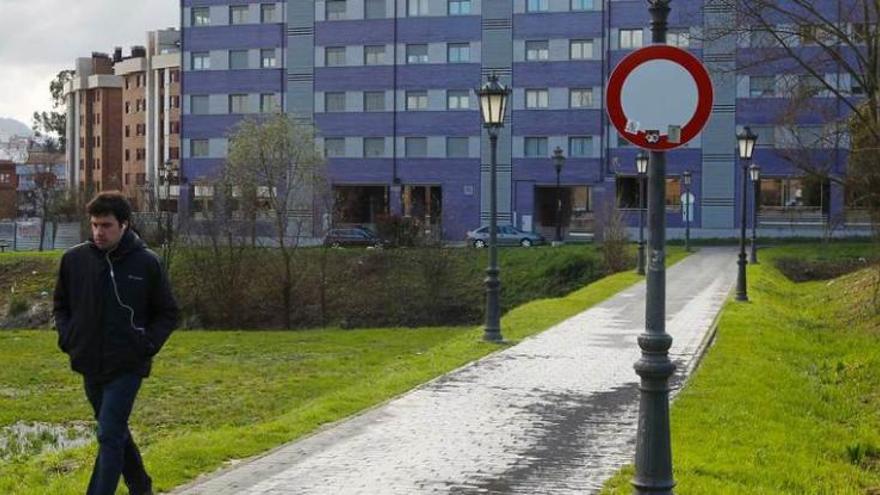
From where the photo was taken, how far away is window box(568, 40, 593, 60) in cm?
6694

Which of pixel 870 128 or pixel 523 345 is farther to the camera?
pixel 870 128

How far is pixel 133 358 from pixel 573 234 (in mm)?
60377

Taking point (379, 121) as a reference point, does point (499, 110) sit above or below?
below

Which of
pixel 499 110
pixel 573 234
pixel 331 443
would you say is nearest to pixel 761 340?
pixel 499 110

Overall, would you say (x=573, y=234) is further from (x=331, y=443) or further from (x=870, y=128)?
(x=331, y=443)

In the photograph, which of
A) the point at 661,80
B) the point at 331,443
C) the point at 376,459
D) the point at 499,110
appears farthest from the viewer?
the point at 499,110

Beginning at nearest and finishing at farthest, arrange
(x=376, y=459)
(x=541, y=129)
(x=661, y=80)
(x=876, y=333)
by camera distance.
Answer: (x=661, y=80) → (x=376, y=459) → (x=876, y=333) → (x=541, y=129)

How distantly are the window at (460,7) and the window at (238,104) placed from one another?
16.2 metres

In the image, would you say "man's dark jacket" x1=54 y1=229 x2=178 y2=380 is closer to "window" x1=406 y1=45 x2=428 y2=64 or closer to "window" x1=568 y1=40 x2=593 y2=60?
"window" x1=568 y1=40 x2=593 y2=60

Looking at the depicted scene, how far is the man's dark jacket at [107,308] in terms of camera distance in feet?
21.1

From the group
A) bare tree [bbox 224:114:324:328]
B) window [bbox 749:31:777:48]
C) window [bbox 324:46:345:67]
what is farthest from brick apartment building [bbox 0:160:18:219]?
window [bbox 749:31:777:48]

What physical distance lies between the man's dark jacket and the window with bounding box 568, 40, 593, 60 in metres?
62.5

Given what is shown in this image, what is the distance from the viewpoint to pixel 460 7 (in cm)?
6900

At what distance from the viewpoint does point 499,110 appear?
652 inches
